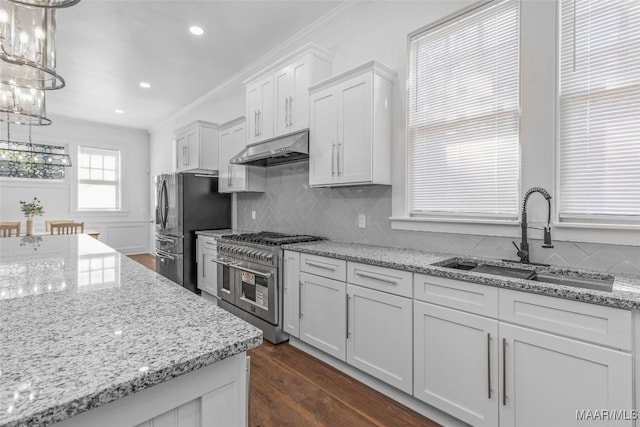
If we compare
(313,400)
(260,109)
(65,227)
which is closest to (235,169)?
(260,109)

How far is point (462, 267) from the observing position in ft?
7.07

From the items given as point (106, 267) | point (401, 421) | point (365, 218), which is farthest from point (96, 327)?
point (365, 218)

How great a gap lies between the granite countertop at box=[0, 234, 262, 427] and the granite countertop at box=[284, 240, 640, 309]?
4.21 feet

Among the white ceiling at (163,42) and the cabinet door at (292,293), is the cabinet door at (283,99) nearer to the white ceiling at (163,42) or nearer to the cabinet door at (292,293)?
the white ceiling at (163,42)

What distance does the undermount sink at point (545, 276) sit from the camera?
63.5 inches

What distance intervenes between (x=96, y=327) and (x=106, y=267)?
3.07 feet

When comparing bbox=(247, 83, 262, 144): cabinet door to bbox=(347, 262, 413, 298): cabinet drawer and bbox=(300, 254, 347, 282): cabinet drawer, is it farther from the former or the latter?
bbox=(347, 262, 413, 298): cabinet drawer

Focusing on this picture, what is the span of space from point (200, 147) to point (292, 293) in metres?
3.10

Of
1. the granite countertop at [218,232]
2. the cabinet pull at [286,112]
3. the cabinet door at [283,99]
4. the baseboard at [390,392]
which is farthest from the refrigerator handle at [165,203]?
the baseboard at [390,392]

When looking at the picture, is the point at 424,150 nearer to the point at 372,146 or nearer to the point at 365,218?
the point at 372,146

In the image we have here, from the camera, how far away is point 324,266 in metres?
2.50

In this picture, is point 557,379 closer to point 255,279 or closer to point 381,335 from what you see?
point 381,335

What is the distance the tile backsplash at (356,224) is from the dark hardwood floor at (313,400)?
3.78 ft

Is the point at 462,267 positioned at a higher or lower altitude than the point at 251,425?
higher
